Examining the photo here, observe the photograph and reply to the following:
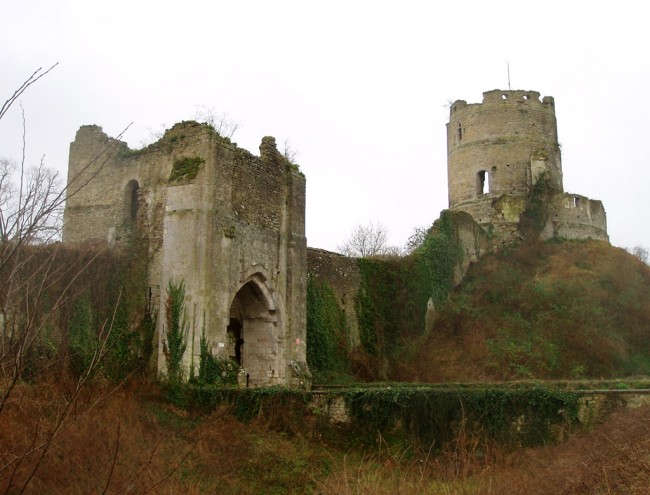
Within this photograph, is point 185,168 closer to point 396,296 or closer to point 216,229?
point 216,229

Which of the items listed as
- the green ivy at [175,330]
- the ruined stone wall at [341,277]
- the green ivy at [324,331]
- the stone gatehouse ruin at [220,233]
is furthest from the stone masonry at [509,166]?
the green ivy at [175,330]

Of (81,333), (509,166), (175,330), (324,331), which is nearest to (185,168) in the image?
(175,330)

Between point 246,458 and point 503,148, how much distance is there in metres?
26.0

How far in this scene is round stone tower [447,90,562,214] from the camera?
35.2m

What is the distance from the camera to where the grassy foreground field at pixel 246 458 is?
909cm

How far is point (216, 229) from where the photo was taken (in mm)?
18359

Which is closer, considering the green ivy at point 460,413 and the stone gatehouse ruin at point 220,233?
the green ivy at point 460,413

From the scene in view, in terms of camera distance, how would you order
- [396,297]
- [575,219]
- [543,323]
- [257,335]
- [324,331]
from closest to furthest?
1. [257,335]
2. [324,331]
3. [543,323]
4. [396,297]
5. [575,219]

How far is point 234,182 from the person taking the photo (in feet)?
63.5

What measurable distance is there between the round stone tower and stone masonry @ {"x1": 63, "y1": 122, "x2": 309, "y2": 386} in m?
16.3

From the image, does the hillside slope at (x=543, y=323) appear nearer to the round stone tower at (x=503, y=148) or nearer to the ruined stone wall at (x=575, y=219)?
the ruined stone wall at (x=575, y=219)

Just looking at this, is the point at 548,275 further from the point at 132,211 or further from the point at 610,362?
the point at 132,211

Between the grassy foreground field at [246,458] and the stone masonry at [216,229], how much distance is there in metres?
3.04

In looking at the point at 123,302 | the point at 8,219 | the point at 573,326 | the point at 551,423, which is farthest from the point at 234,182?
the point at 8,219
